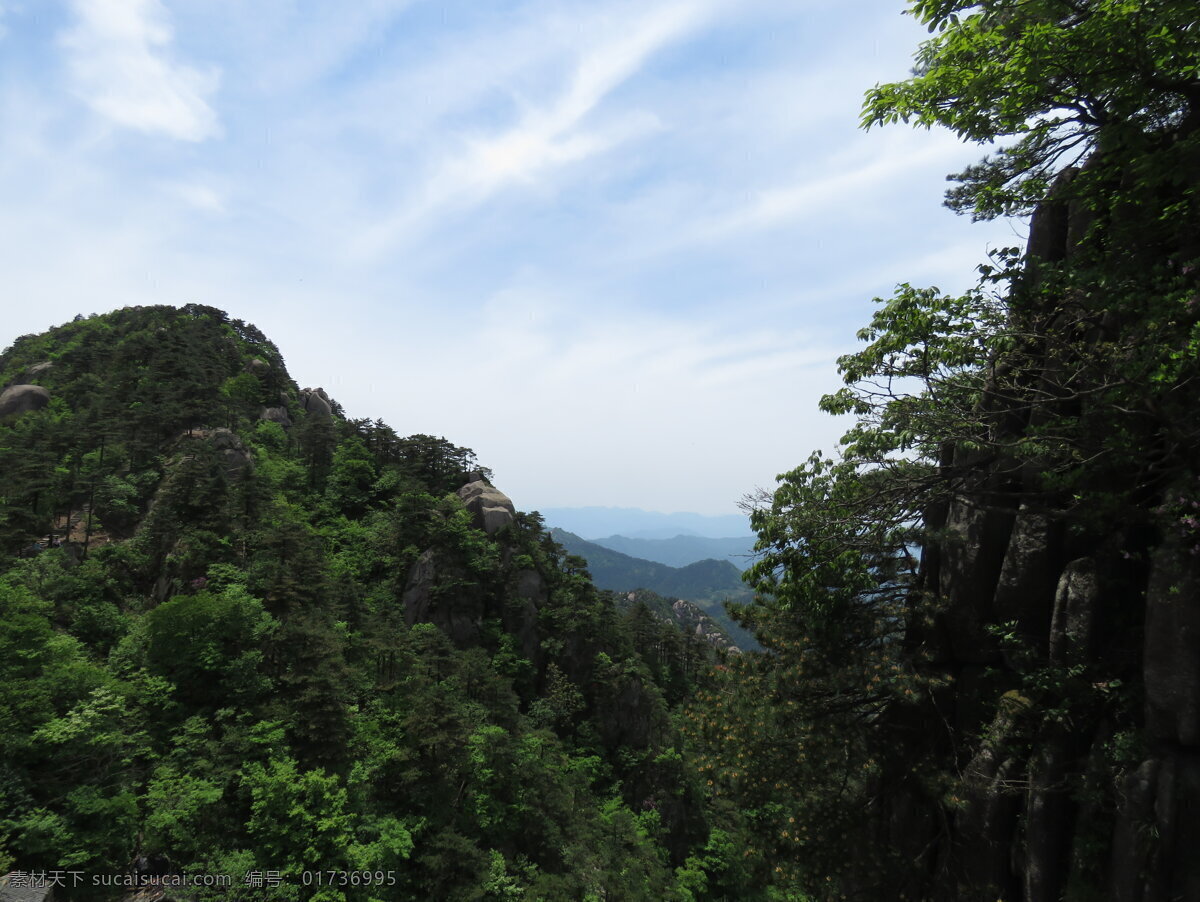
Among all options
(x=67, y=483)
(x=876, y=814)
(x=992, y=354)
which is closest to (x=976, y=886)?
(x=876, y=814)

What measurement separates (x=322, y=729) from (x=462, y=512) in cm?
2125

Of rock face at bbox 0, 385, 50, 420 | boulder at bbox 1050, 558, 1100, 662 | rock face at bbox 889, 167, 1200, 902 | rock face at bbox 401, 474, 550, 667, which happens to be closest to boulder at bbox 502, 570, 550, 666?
rock face at bbox 401, 474, 550, 667

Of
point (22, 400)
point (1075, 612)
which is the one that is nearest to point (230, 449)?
point (22, 400)

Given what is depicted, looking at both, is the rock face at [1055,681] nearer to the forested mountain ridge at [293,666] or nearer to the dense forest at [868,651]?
the dense forest at [868,651]

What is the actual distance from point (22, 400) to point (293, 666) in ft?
147

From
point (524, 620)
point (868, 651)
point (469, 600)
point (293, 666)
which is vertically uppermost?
point (868, 651)

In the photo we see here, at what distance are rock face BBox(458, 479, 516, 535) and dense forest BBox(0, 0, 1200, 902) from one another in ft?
37.8

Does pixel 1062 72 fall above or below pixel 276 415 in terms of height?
below

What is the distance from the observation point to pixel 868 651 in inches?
447

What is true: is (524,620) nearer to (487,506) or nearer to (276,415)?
(487,506)

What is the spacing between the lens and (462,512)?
133ft

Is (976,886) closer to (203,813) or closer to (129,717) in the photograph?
(203,813)

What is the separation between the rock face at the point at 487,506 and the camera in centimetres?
4322

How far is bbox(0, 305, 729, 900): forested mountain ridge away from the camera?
53.8 ft
